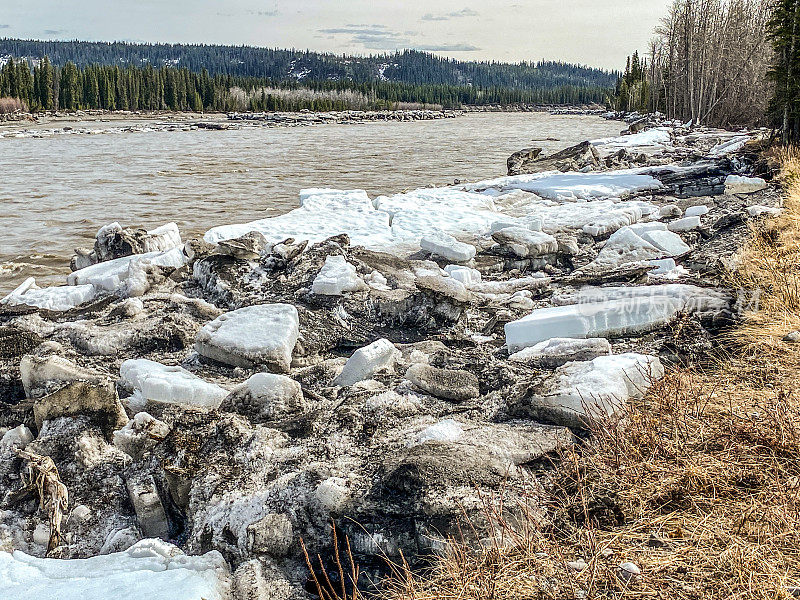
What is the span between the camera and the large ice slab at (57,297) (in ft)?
20.4

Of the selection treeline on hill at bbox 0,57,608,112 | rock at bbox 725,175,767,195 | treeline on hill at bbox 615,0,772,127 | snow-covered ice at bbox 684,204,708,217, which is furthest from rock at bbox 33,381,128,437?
treeline on hill at bbox 0,57,608,112

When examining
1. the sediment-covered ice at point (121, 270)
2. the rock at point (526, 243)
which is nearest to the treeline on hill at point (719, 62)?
the rock at point (526, 243)

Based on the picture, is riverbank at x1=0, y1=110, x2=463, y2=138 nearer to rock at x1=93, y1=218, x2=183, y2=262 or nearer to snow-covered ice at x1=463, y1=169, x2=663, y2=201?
snow-covered ice at x1=463, y1=169, x2=663, y2=201

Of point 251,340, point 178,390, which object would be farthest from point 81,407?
point 251,340

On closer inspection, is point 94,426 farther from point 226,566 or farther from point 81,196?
point 81,196

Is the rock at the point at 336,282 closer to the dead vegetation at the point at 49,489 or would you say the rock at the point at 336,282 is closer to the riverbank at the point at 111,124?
the dead vegetation at the point at 49,489

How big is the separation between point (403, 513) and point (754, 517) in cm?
130

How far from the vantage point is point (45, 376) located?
411 cm

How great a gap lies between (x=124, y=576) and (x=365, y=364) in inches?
80.7

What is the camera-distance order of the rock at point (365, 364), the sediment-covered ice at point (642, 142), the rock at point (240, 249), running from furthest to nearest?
the sediment-covered ice at point (642, 142) → the rock at point (240, 249) → the rock at point (365, 364)

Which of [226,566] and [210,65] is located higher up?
[210,65]

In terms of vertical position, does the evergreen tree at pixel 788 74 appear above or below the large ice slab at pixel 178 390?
above

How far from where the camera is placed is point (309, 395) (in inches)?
158


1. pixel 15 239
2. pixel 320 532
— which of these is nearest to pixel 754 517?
pixel 320 532
